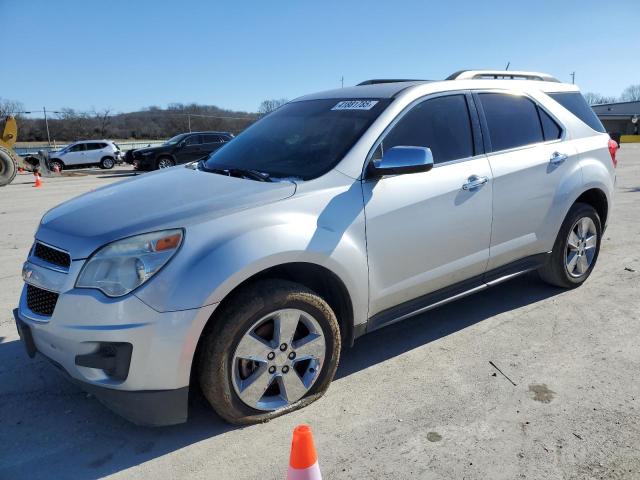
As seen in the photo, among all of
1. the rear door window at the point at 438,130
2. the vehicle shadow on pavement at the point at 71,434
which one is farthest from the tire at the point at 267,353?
the rear door window at the point at 438,130

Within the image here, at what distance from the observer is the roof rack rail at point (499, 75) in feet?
13.3

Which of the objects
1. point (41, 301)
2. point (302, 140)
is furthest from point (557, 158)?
point (41, 301)

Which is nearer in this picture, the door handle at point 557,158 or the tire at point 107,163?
the door handle at point 557,158

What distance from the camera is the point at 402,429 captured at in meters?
2.70

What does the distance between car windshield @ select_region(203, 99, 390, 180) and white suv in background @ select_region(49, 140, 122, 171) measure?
2405 cm

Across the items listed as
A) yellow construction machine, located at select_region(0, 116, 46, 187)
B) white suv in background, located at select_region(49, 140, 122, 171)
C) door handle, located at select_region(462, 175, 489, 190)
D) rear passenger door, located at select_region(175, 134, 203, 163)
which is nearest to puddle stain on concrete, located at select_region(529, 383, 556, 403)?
door handle, located at select_region(462, 175, 489, 190)

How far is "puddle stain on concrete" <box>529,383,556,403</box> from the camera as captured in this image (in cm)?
294

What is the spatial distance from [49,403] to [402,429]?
2070 millimetres

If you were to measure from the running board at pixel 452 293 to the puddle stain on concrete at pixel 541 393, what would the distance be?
30.9 inches

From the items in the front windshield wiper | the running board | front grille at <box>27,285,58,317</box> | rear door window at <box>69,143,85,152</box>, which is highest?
the front windshield wiper

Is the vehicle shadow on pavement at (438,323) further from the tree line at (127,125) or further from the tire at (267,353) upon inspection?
the tree line at (127,125)

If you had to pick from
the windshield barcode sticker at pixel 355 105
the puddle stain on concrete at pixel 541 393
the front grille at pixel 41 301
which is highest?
the windshield barcode sticker at pixel 355 105

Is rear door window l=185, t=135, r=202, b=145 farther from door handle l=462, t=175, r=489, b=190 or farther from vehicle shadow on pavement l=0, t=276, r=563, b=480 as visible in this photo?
door handle l=462, t=175, r=489, b=190

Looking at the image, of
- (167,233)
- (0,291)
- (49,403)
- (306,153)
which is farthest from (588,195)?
(0,291)
